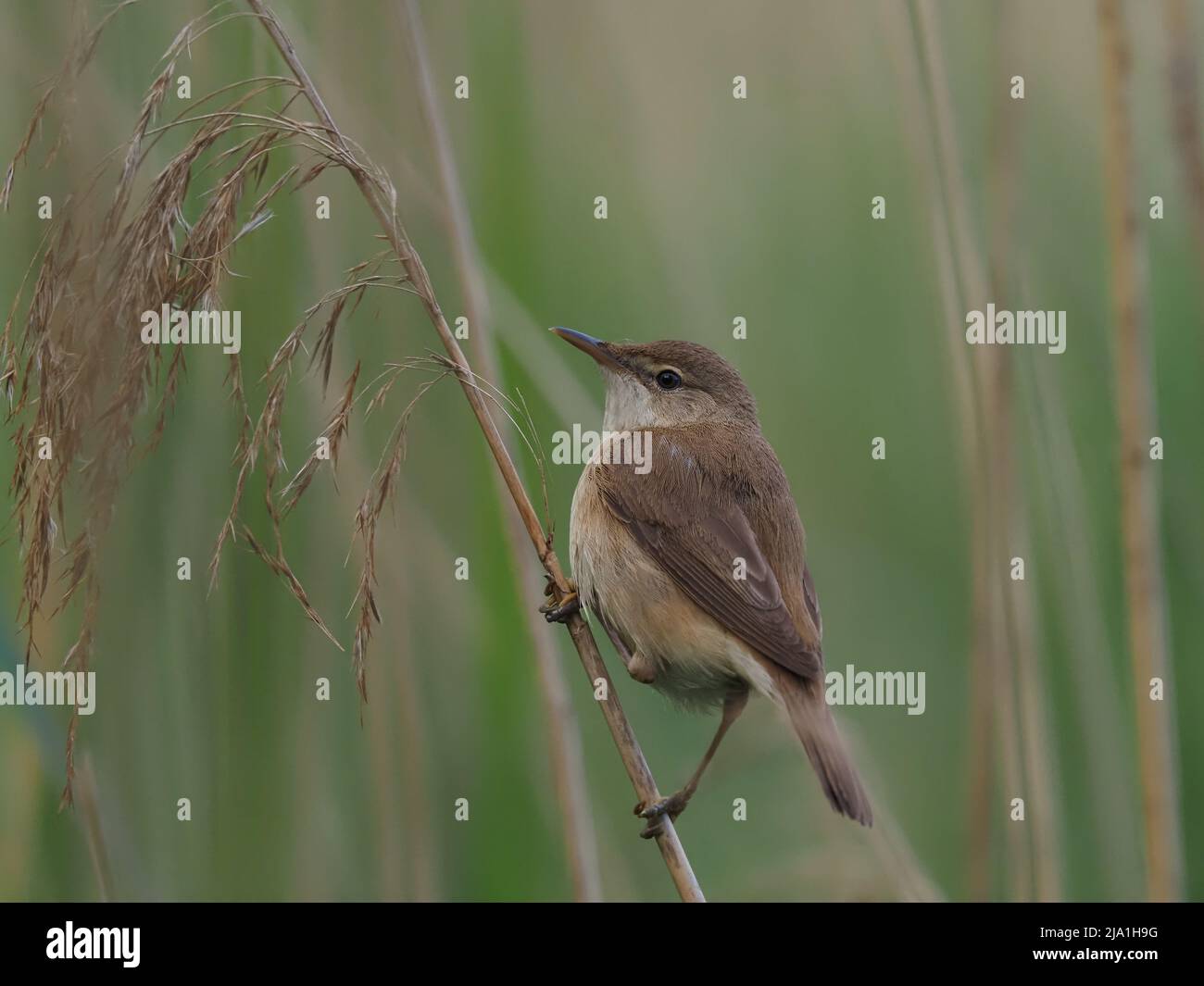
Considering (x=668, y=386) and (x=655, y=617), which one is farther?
(x=668, y=386)

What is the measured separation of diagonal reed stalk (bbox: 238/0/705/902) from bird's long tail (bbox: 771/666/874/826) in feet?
1.12

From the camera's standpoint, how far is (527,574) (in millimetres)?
2945

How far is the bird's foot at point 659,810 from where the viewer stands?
8.34ft

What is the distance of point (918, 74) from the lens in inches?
120

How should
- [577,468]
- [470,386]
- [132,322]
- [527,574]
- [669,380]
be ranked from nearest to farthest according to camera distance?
[132,322]
[470,386]
[527,574]
[669,380]
[577,468]

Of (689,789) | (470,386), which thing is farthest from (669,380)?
(689,789)

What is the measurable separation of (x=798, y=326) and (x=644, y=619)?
129 centimetres

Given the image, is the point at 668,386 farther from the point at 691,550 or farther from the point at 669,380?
the point at 691,550

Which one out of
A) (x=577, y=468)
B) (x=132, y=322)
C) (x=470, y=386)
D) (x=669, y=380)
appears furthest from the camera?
(x=577, y=468)

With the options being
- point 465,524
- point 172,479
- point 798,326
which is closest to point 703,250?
point 798,326

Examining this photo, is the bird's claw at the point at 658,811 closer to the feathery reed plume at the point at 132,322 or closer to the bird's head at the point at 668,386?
the feathery reed plume at the point at 132,322

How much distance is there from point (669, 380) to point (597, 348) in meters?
0.25

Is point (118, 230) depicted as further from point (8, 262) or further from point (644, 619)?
point (644, 619)

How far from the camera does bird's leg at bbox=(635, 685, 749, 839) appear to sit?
257 cm
